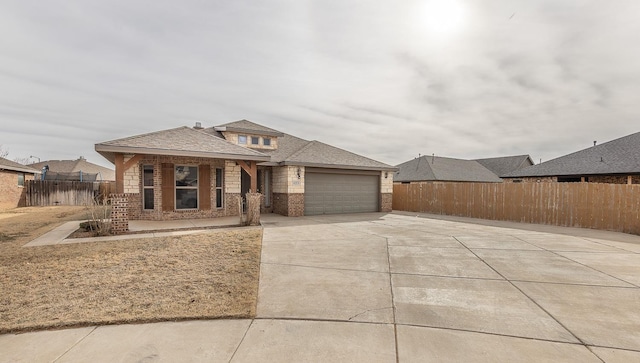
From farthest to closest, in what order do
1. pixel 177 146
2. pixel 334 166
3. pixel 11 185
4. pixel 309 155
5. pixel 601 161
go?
pixel 11 185, pixel 601 161, pixel 309 155, pixel 334 166, pixel 177 146

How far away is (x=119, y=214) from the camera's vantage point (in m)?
8.59

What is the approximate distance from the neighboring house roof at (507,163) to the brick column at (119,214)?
39.9m

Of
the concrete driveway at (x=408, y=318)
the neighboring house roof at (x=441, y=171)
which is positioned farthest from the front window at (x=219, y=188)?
the neighboring house roof at (x=441, y=171)

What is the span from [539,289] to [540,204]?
1047cm

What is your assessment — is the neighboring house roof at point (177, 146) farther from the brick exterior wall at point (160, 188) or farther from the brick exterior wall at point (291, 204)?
the brick exterior wall at point (291, 204)

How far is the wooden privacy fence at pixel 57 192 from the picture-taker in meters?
20.0

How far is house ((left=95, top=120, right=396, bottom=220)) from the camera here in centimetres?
→ 1077

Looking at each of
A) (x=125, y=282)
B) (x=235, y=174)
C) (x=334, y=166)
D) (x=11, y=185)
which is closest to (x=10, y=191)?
(x=11, y=185)

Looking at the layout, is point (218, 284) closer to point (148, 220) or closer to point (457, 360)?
point (457, 360)

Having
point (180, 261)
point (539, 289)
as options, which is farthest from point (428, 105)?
point (180, 261)

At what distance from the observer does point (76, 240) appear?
762 cm

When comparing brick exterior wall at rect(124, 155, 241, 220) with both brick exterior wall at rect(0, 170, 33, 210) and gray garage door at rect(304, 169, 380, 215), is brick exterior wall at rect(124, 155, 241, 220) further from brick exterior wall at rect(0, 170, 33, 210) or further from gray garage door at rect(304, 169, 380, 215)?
brick exterior wall at rect(0, 170, 33, 210)

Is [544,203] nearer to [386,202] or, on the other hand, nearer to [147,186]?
[386,202]

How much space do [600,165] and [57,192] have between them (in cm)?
3697
